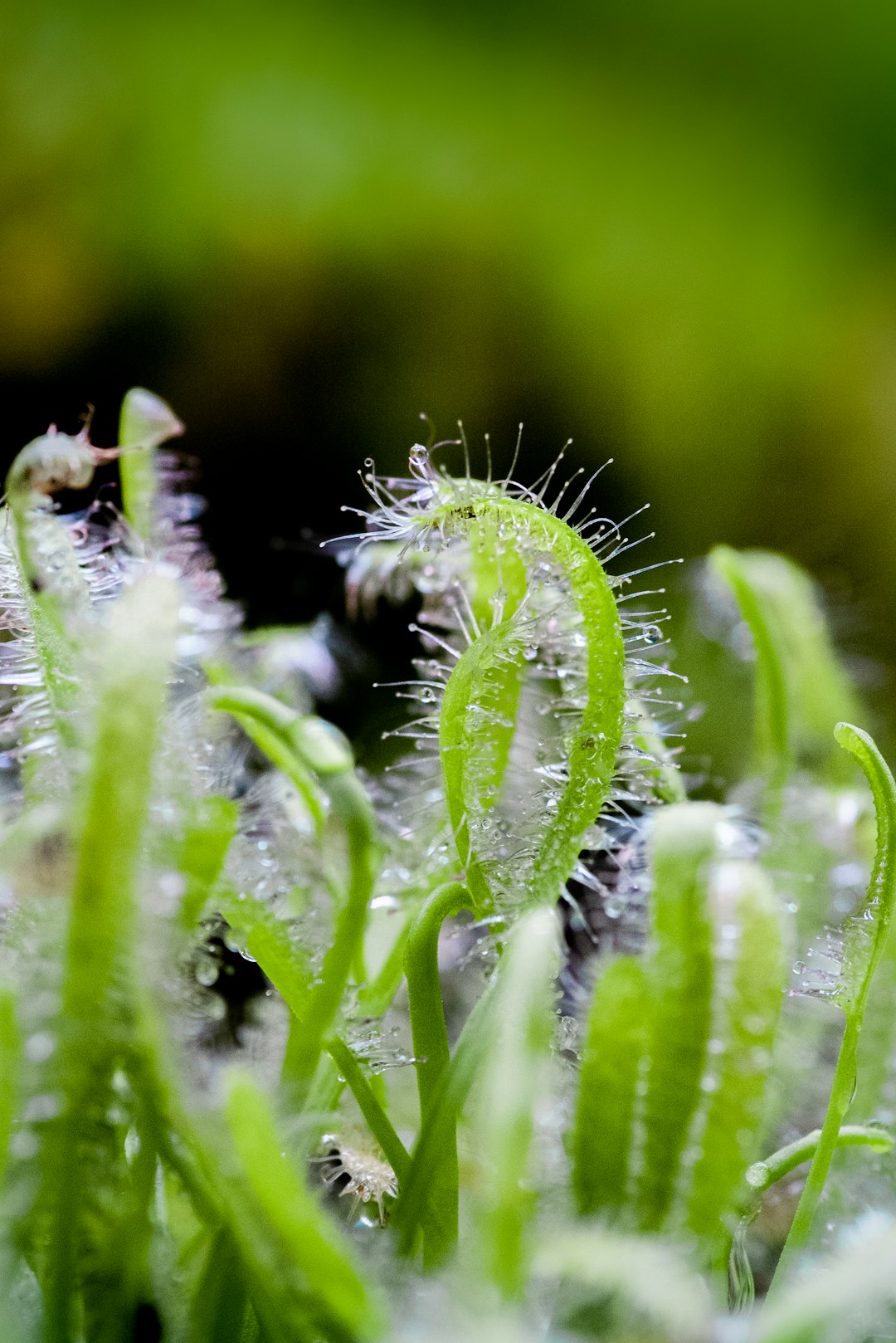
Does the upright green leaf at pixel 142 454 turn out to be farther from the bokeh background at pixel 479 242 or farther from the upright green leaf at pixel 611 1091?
the bokeh background at pixel 479 242

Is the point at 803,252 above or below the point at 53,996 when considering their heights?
above

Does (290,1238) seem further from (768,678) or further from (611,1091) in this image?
(768,678)

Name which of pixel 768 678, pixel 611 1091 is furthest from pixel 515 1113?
pixel 768 678

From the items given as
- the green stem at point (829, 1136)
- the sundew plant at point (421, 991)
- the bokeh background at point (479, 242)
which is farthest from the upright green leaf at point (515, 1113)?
the bokeh background at point (479, 242)

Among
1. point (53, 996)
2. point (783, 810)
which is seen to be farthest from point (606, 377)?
point (53, 996)

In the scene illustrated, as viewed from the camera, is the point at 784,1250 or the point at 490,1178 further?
the point at 784,1250

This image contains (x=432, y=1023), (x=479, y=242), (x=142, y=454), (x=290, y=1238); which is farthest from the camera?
(x=479, y=242)

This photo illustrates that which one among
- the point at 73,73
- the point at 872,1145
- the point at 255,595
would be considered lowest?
the point at 255,595

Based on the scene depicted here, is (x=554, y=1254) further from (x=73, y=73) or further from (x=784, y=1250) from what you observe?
(x=73, y=73)

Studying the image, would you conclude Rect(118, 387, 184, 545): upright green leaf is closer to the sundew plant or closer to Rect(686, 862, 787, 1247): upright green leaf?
the sundew plant
